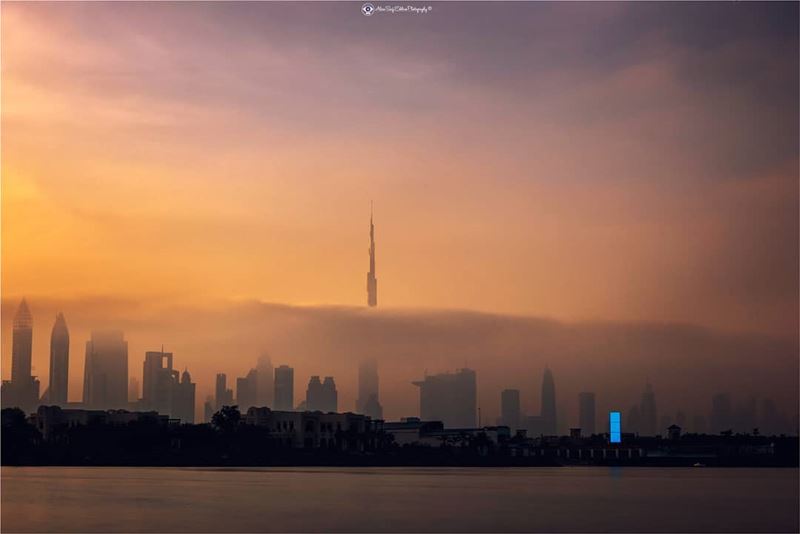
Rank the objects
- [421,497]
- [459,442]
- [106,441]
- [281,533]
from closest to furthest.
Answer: [281,533] < [421,497] < [106,441] < [459,442]

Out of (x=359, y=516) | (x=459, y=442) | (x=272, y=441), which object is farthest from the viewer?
(x=459, y=442)

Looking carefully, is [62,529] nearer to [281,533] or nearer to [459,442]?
[281,533]

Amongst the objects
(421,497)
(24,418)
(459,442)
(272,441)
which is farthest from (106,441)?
(421,497)

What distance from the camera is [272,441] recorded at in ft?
525

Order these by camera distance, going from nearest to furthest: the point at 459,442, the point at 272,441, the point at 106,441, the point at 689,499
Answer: the point at 689,499 → the point at 106,441 → the point at 272,441 → the point at 459,442

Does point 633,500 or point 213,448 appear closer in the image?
point 633,500

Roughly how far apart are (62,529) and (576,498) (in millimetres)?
41524

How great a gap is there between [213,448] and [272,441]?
9.29m

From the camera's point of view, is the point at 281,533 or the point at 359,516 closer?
the point at 281,533

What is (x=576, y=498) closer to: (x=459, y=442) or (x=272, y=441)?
(x=272, y=441)

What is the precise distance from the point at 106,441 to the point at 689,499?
93.7 metres

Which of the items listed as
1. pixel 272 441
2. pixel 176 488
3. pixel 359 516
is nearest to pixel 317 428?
pixel 272 441

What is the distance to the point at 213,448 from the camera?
155625 mm

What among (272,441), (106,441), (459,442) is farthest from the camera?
(459,442)
